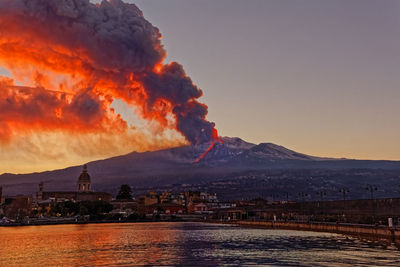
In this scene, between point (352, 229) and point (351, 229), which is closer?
point (352, 229)

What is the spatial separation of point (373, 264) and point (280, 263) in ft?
29.3

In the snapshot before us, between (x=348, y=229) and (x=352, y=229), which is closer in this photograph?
(x=352, y=229)

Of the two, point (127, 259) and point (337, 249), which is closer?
point (127, 259)

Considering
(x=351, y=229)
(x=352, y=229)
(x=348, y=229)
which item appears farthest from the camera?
(x=348, y=229)

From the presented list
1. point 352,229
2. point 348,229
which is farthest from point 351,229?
point 348,229

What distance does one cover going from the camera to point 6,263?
174 ft

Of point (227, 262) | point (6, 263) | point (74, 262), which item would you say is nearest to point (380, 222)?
point (227, 262)

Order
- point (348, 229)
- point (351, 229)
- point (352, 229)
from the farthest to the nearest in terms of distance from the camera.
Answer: point (348, 229), point (351, 229), point (352, 229)

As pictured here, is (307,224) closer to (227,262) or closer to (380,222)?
(380,222)

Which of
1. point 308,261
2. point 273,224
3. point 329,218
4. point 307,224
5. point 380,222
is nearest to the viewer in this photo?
point 308,261

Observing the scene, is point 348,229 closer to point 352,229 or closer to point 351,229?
point 351,229

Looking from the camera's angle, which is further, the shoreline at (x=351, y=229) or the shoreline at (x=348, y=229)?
the shoreline at (x=348, y=229)

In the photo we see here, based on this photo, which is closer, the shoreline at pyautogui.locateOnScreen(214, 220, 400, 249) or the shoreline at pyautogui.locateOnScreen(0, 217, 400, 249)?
the shoreline at pyautogui.locateOnScreen(214, 220, 400, 249)

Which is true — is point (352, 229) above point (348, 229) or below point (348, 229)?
above
